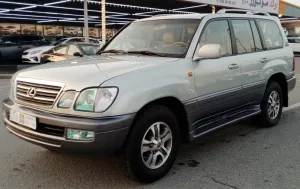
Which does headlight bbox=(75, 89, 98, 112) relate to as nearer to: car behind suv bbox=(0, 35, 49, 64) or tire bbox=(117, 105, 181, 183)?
tire bbox=(117, 105, 181, 183)

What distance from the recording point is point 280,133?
5.25 meters

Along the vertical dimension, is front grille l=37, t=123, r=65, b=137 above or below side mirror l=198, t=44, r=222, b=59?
below

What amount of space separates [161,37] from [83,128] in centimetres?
183

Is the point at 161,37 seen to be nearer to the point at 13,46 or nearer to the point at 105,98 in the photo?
the point at 105,98

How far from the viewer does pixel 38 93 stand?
323cm

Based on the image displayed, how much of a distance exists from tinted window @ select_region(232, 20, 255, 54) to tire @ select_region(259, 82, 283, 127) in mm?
841

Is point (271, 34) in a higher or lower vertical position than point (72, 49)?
higher

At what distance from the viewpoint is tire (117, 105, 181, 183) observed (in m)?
3.20

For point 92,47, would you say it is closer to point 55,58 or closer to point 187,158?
point 55,58

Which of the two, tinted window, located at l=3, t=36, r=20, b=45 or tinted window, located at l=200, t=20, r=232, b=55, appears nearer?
tinted window, located at l=200, t=20, r=232, b=55

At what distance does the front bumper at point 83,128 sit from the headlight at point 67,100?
0.35 feet

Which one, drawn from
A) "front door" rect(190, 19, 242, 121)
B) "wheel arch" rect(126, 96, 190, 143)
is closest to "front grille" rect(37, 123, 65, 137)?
"wheel arch" rect(126, 96, 190, 143)

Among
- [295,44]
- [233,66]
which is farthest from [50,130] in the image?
[295,44]

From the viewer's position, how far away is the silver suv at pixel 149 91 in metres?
3.02
